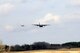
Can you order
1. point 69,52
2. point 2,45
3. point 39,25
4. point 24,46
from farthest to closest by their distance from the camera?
point 24,46 < point 39,25 < point 69,52 < point 2,45

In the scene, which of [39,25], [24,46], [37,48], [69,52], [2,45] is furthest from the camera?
[24,46]

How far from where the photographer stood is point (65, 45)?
271 feet

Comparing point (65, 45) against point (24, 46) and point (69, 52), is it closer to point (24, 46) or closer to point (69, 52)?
point (24, 46)

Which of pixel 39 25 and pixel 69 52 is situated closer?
pixel 69 52

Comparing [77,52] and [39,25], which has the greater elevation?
[39,25]

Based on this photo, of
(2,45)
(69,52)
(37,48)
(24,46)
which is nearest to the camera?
(2,45)

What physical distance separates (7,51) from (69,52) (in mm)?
10411

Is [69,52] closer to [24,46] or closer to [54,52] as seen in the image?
[54,52]

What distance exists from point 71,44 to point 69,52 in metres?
19.4

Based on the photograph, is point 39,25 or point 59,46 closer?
point 39,25

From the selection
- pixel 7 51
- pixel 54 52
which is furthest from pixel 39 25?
pixel 7 51

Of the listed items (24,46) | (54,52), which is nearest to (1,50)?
(54,52)

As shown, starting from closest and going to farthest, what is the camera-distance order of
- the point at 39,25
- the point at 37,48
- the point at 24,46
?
the point at 39,25, the point at 37,48, the point at 24,46

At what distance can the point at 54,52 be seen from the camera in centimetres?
6606
